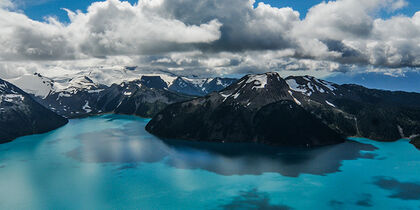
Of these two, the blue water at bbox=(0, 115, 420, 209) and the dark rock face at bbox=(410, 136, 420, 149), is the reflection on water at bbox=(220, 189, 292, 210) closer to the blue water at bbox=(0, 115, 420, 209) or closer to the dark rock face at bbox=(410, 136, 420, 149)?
the blue water at bbox=(0, 115, 420, 209)

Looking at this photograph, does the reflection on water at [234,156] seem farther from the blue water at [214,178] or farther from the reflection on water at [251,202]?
the reflection on water at [251,202]

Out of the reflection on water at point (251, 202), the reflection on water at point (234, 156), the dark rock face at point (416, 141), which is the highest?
the dark rock face at point (416, 141)

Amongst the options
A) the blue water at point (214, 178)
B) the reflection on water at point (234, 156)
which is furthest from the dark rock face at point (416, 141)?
the reflection on water at point (234, 156)

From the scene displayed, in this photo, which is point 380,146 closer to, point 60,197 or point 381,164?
point 381,164

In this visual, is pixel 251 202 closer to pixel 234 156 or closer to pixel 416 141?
pixel 234 156

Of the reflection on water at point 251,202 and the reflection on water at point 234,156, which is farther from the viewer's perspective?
the reflection on water at point 234,156

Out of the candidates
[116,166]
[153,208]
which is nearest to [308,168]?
[153,208]

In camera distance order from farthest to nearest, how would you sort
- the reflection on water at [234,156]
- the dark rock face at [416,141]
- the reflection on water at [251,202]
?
1. the dark rock face at [416,141]
2. the reflection on water at [234,156]
3. the reflection on water at [251,202]
